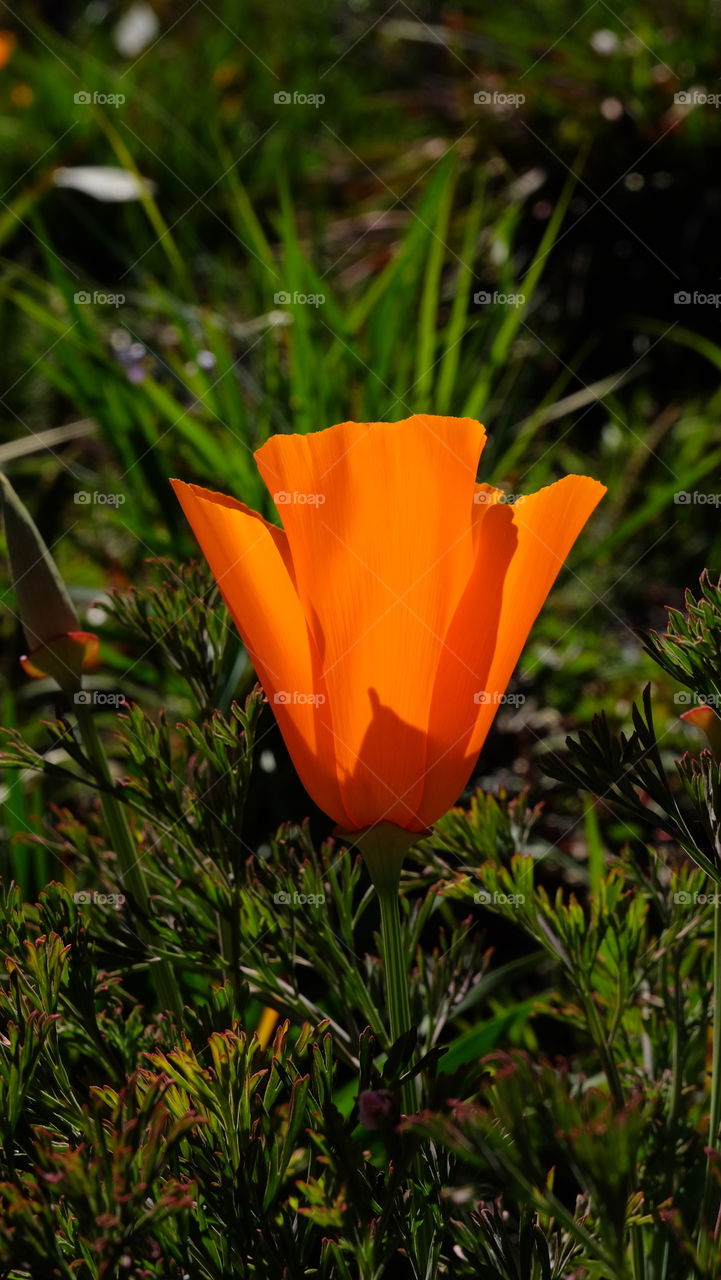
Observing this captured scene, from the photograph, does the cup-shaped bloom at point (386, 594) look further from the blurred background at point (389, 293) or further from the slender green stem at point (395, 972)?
the blurred background at point (389, 293)

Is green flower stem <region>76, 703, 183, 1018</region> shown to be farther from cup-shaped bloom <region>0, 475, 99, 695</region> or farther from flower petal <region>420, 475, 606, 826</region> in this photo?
flower petal <region>420, 475, 606, 826</region>

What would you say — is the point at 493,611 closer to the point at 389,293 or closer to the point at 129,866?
the point at 129,866

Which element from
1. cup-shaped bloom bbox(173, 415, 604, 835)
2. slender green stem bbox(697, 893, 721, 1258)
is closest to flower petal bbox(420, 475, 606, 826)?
cup-shaped bloom bbox(173, 415, 604, 835)

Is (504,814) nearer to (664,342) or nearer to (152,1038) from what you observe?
(152,1038)

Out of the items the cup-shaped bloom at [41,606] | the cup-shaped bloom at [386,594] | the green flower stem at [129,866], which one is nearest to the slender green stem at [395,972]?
the cup-shaped bloom at [386,594]

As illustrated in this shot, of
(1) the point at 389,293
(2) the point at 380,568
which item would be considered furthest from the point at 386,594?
(1) the point at 389,293

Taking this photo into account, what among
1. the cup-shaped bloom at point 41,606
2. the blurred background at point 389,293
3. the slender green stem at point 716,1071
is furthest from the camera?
the blurred background at point 389,293
